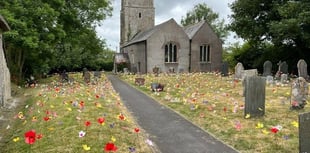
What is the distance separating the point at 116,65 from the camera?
4147cm

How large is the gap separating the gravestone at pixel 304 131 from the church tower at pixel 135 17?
142 feet

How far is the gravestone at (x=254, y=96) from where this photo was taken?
951 cm

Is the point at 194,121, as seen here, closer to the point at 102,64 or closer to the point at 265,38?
the point at 265,38

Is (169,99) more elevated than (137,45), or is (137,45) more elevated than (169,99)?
(137,45)

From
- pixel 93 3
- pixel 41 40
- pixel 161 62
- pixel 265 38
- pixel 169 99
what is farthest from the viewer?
pixel 161 62

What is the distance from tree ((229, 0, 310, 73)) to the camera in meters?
25.2

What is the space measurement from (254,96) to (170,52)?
2779cm

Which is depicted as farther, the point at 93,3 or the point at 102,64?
the point at 102,64

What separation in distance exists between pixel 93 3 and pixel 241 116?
2005 cm

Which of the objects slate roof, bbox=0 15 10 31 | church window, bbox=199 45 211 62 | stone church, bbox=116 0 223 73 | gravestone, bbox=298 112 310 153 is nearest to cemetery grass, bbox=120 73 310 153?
gravestone, bbox=298 112 310 153

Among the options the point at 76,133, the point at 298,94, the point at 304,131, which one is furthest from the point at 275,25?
the point at 76,133

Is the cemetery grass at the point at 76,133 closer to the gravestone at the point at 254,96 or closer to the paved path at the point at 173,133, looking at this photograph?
the paved path at the point at 173,133

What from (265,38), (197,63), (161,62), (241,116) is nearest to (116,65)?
(161,62)

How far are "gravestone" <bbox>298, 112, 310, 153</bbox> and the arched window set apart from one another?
104 feet
